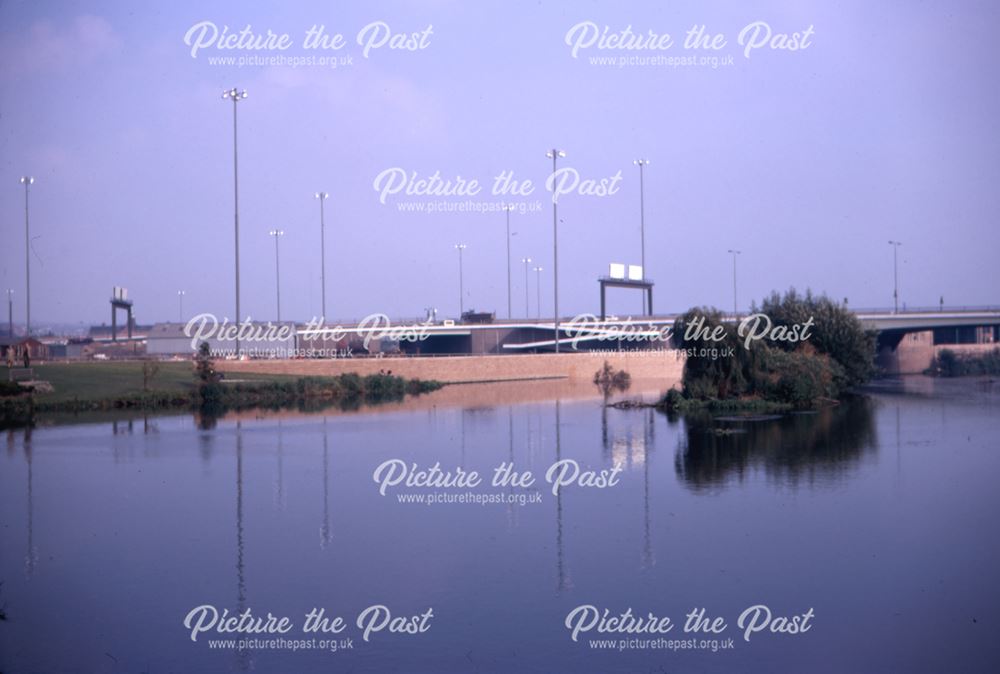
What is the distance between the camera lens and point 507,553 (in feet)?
48.7

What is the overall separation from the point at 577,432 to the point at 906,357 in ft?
195

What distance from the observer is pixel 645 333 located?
70.0 m

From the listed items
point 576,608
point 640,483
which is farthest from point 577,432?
point 576,608

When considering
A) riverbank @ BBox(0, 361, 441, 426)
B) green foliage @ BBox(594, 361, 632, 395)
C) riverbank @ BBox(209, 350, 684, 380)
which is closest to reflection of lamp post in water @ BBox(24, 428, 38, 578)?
riverbank @ BBox(0, 361, 441, 426)

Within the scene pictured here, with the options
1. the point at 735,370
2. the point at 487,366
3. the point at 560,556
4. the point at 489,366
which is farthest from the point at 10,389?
the point at 560,556

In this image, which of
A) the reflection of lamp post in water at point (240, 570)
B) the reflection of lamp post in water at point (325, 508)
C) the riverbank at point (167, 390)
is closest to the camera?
the reflection of lamp post in water at point (240, 570)

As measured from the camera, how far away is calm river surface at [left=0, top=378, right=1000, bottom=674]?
35.9 feet

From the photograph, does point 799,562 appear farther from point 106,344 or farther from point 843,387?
point 106,344

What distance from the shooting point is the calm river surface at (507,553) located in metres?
10.9

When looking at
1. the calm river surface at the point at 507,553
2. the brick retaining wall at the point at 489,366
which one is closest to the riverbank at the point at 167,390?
the brick retaining wall at the point at 489,366

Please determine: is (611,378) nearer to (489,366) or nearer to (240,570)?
(489,366)

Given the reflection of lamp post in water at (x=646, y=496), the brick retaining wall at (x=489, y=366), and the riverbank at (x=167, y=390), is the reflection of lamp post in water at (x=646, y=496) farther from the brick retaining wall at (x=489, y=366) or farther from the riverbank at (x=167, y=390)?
the brick retaining wall at (x=489, y=366)

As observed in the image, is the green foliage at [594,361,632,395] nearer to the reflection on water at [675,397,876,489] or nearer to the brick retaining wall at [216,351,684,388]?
the brick retaining wall at [216,351,684,388]

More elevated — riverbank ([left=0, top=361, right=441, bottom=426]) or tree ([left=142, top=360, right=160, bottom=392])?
tree ([left=142, top=360, right=160, bottom=392])
